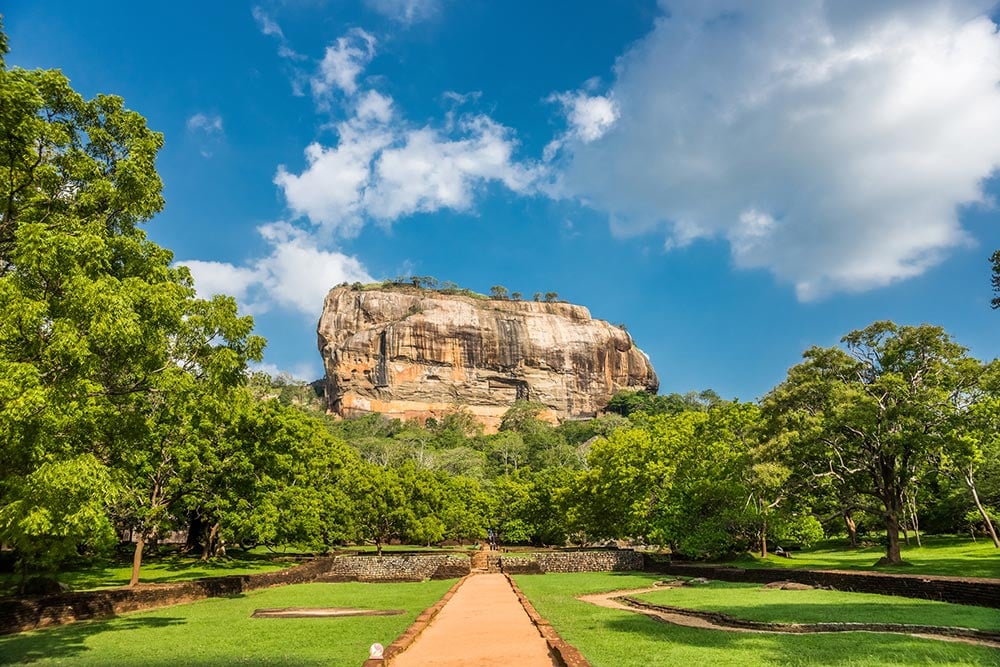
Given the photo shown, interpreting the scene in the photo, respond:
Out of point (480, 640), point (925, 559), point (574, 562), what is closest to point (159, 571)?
point (574, 562)

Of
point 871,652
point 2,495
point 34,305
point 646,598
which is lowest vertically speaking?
point 646,598

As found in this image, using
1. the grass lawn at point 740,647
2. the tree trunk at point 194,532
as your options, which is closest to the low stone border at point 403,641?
the grass lawn at point 740,647

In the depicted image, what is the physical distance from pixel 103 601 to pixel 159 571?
45.5 ft

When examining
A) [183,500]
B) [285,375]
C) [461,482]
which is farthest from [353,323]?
[183,500]

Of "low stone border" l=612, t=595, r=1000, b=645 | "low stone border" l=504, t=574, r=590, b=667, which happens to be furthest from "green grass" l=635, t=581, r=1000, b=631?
"low stone border" l=504, t=574, r=590, b=667

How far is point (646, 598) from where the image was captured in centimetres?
1827

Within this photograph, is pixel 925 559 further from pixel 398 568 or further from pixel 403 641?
pixel 403 641

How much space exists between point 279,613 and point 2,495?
7.85 meters

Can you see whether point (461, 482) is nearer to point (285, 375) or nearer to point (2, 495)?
point (2, 495)

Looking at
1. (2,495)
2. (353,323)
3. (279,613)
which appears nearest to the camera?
(2,495)

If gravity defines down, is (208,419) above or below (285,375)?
below

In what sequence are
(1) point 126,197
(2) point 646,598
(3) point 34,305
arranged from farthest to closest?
(2) point 646,598 < (1) point 126,197 < (3) point 34,305

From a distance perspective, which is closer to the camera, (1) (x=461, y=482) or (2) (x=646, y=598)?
(2) (x=646, y=598)

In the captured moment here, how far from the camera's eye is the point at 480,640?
451 inches
